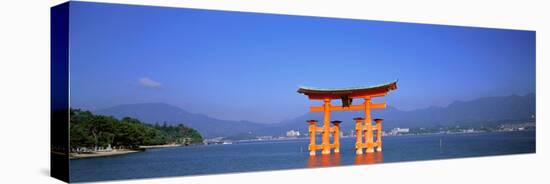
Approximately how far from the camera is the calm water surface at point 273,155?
958 centimetres

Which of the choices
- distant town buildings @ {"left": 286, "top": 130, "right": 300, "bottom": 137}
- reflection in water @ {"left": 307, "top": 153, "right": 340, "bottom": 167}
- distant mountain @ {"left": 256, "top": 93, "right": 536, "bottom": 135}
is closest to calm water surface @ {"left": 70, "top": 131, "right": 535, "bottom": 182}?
reflection in water @ {"left": 307, "top": 153, "right": 340, "bottom": 167}

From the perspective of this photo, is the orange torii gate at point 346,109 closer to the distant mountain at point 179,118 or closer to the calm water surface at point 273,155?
the calm water surface at point 273,155

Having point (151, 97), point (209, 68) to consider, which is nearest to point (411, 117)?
point (209, 68)

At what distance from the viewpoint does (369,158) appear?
444 inches

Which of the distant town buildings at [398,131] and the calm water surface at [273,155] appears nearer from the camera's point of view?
the calm water surface at [273,155]

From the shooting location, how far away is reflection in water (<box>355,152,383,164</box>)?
1113cm

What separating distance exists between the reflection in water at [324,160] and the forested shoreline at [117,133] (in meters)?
1.50

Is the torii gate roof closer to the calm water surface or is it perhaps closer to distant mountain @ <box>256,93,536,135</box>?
distant mountain @ <box>256,93,536,135</box>

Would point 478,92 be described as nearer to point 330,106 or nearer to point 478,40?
point 478,40

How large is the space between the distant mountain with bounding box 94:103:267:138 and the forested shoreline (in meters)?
0.06

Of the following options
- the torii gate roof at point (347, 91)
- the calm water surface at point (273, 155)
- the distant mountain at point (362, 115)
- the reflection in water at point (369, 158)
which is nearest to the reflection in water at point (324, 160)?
the calm water surface at point (273, 155)

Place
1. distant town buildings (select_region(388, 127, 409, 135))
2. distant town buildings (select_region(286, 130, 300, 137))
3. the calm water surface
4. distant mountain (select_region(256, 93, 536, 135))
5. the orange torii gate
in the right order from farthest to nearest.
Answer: distant town buildings (select_region(388, 127, 409, 135)) → distant mountain (select_region(256, 93, 536, 135)) → the orange torii gate → distant town buildings (select_region(286, 130, 300, 137)) → the calm water surface

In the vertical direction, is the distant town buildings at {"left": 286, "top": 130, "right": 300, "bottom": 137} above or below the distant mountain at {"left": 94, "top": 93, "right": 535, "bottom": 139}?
A: below

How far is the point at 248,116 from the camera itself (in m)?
10.7
